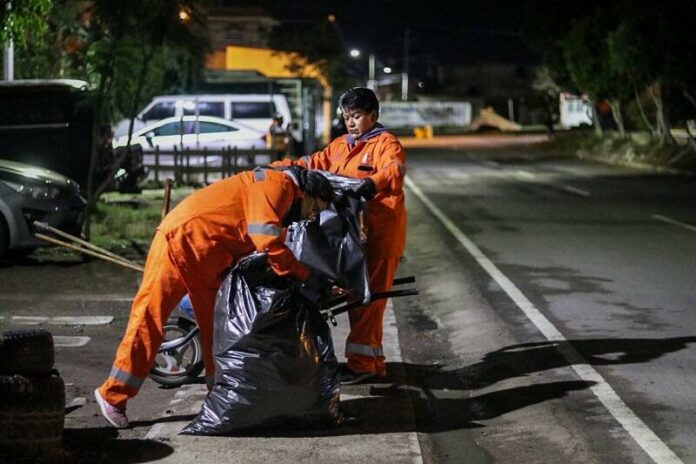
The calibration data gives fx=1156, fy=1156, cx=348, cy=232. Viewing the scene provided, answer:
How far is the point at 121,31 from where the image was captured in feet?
43.7

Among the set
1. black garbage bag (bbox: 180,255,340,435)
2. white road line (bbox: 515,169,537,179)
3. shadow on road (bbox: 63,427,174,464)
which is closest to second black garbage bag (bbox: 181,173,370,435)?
black garbage bag (bbox: 180,255,340,435)

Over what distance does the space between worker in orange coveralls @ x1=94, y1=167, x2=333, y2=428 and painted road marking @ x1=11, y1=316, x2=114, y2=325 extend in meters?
3.45

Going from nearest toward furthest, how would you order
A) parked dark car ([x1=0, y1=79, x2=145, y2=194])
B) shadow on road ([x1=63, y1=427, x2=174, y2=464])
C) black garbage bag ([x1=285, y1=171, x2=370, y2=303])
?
shadow on road ([x1=63, y1=427, x2=174, y2=464]) < black garbage bag ([x1=285, y1=171, x2=370, y2=303]) < parked dark car ([x1=0, y1=79, x2=145, y2=194])

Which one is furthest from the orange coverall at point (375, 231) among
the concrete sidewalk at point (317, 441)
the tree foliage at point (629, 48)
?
the tree foliage at point (629, 48)

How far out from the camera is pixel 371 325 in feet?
24.0

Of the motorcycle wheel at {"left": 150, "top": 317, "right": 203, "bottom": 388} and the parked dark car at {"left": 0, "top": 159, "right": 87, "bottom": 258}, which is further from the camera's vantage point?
the parked dark car at {"left": 0, "top": 159, "right": 87, "bottom": 258}

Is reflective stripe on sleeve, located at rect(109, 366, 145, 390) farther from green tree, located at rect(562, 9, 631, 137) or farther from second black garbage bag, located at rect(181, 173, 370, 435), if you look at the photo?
green tree, located at rect(562, 9, 631, 137)

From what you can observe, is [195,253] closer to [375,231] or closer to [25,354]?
[25,354]

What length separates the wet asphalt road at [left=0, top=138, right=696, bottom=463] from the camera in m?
6.22

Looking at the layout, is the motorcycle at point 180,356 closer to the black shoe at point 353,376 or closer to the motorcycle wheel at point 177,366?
the motorcycle wheel at point 177,366

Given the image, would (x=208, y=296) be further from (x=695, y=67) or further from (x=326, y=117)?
(x=326, y=117)

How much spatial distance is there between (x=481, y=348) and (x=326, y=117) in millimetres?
40552

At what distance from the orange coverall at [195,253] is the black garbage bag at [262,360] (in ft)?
0.46

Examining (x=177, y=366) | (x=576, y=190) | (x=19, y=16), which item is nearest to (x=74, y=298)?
(x=19, y=16)
